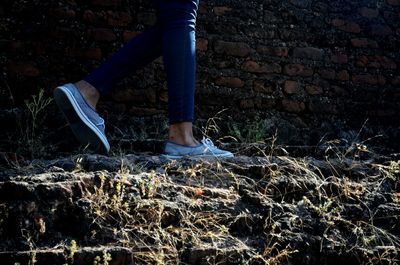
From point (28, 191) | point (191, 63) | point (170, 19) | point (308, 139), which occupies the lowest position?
point (308, 139)

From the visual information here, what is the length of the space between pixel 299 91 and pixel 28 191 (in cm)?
258

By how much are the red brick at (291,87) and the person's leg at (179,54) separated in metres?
1.75

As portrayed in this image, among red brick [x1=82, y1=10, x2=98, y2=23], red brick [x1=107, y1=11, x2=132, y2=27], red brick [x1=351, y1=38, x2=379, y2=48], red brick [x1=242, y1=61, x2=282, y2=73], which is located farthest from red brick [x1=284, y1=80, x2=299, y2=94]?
red brick [x1=82, y1=10, x2=98, y2=23]

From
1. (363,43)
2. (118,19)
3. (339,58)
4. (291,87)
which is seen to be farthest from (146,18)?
(363,43)

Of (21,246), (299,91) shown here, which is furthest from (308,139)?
(21,246)

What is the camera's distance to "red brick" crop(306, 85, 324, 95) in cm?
350

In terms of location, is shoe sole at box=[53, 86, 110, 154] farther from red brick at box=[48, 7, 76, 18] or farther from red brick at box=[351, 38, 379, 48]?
red brick at box=[351, 38, 379, 48]

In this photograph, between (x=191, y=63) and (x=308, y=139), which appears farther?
(x=308, y=139)

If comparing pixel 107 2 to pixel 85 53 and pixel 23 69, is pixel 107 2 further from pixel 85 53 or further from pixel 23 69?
pixel 23 69

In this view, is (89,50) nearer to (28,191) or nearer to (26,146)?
(26,146)

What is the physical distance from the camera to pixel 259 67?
3381 mm

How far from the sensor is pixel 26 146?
199 centimetres

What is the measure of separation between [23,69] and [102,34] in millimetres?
544

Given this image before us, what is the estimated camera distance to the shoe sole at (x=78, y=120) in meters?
1.81
